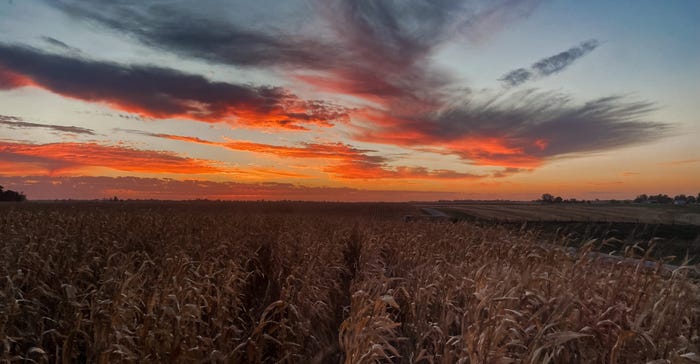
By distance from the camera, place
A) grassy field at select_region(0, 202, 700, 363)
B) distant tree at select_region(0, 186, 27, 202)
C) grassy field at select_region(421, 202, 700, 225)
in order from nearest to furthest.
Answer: grassy field at select_region(0, 202, 700, 363) < grassy field at select_region(421, 202, 700, 225) < distant tree at select_region(0, 186, 27, 202)

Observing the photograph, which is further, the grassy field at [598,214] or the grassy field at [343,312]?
the grassy field at [598,214]

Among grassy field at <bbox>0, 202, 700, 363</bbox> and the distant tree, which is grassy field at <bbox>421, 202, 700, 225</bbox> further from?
the distant tree

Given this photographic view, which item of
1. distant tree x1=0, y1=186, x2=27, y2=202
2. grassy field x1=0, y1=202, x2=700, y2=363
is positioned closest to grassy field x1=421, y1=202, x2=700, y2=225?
grassy field x1=0, y1=202, x2=700, y2=363

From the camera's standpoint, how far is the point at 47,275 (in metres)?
7.33

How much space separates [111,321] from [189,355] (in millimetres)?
875

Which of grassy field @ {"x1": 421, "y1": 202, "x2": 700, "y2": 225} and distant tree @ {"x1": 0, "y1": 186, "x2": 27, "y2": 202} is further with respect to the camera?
distant tree @ {"x1": 0, "y1": 186, "x2": 27, "y2": 202}

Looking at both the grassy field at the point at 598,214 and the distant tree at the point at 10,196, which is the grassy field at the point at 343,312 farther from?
the distant tree at the point at 10,196

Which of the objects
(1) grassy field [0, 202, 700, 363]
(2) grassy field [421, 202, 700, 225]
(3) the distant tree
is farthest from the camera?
(3) the distant tree

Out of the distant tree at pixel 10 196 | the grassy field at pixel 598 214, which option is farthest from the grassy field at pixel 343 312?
the distant tree at pixel 10 196

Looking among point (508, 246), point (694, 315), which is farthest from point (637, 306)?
point (508, 246)

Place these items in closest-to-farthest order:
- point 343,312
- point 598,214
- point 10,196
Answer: point 343,312
point 598,214
point 10,196

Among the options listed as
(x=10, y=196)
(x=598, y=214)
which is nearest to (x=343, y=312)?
(x=598, y=214)

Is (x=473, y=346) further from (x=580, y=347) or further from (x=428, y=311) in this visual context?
(x=428, y=311)

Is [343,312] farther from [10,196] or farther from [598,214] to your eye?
[10,196]
